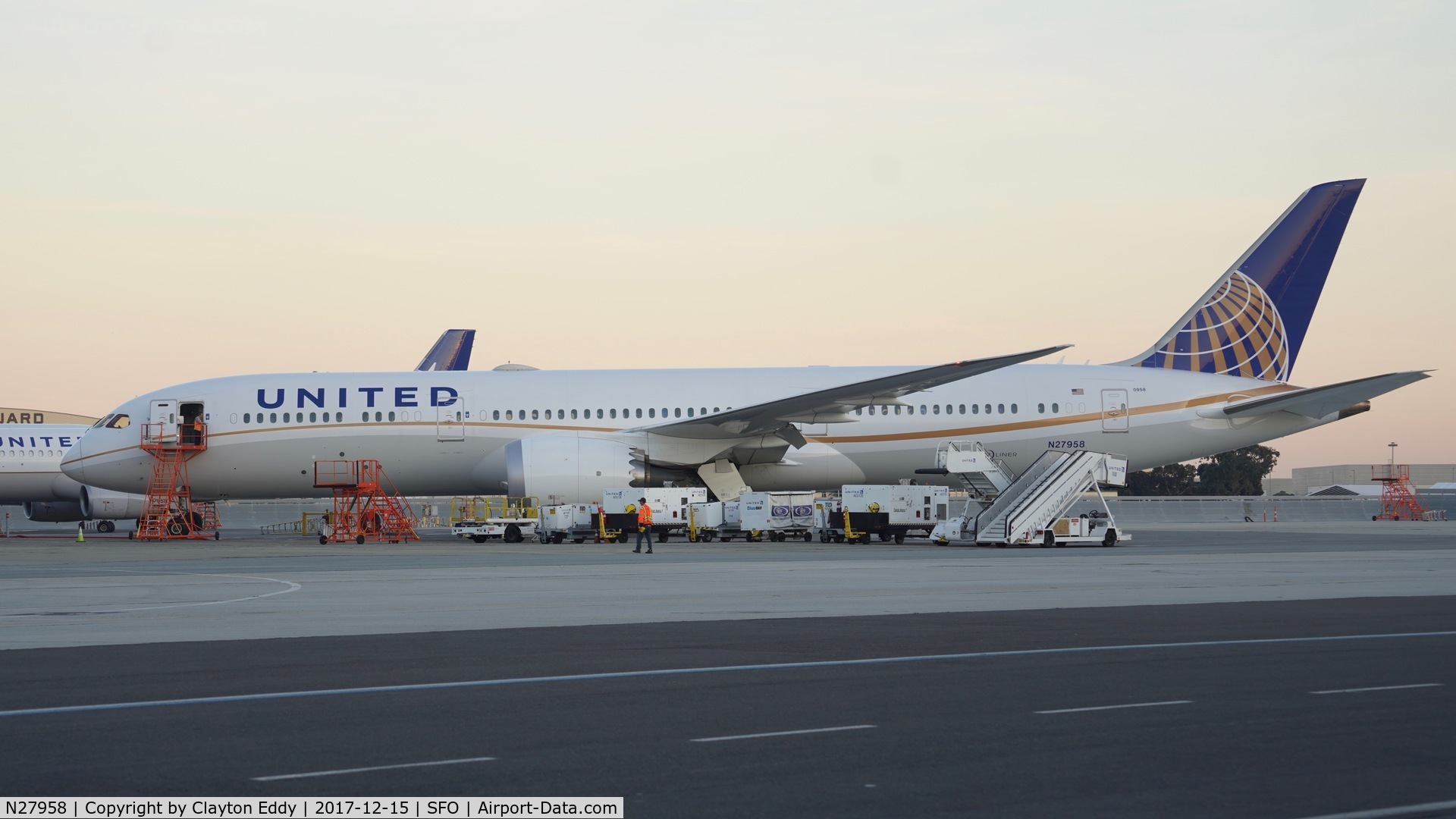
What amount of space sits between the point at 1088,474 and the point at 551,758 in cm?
2558

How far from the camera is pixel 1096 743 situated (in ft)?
22.4

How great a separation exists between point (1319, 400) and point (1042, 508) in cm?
962

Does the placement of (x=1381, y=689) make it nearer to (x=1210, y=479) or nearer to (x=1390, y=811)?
(x=1390, y=811)

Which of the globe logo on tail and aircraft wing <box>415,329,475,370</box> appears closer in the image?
the globe logo on tail

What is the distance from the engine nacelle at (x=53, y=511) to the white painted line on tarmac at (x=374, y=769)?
48.0 m

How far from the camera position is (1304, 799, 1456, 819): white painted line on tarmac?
5344mm

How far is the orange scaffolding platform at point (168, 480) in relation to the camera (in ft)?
116

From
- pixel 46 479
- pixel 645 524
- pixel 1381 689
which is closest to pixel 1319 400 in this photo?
pixel 645 524

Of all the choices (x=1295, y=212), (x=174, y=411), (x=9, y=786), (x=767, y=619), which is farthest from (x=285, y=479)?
(x=9, y=786)

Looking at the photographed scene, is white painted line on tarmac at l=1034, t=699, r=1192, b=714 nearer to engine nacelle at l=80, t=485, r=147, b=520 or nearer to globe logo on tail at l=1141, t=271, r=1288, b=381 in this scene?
globe logo on tail at l=1141, t=271, r=1288, b=381

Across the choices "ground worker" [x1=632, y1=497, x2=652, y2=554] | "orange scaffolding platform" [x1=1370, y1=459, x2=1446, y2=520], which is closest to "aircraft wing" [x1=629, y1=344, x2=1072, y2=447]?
"ground worker" [x1=632, y1=497, x2=652, y2=554]

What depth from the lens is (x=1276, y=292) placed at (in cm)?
3725

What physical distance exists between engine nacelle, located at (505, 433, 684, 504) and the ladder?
29.2 feet

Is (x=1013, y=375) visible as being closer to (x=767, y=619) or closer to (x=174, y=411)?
(x=174, y=411)
